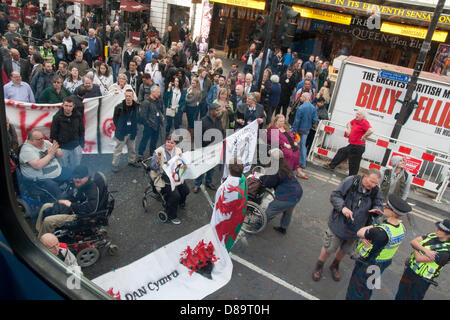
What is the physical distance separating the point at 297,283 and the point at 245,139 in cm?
308

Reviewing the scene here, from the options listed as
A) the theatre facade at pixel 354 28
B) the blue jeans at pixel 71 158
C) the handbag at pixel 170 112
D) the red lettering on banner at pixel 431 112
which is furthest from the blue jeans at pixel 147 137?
the theatre facade at pixel 354 28

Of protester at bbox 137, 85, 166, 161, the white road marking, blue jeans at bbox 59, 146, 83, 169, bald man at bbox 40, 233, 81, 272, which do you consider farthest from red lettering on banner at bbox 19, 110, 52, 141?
the white road marking

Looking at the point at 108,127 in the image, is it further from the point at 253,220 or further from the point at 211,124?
the point at 253,220

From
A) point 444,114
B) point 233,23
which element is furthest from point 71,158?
point 233,23

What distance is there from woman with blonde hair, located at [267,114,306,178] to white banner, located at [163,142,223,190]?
1.01 meters

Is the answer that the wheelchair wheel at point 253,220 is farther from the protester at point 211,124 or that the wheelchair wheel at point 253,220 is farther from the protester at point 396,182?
the protester at point 396,182

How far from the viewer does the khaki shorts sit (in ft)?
16.7

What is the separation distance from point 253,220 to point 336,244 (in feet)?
4.80

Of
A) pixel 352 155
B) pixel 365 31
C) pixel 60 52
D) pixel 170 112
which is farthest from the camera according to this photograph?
pixel 365 31

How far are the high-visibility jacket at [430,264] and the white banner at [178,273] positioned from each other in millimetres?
2284

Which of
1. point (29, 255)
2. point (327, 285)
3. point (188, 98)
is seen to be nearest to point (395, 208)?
point (327, 285)

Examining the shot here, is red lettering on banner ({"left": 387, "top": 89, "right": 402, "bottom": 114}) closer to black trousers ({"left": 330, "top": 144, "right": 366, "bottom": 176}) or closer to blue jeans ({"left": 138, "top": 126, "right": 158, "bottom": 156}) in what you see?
black trousers ({"left": 330, "top": 144, "right": 366, "bottom": 176})

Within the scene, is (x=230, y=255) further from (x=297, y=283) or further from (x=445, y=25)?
(x=445, y=25)

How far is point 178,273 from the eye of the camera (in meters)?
4.75
